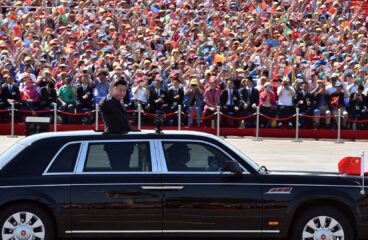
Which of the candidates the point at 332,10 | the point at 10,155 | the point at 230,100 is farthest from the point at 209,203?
the point at 332,10

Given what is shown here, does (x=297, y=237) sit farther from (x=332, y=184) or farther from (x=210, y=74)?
(x=210, y=74)

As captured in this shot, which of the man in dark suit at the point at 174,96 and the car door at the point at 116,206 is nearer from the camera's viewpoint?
the car door at the point at 116,206

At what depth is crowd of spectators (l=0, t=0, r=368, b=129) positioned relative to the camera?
26.3 meters

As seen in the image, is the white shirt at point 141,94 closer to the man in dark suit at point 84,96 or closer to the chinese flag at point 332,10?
the man in dark suit at point 84,96

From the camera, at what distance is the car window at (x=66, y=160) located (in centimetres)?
1084

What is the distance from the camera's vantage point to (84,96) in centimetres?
2609

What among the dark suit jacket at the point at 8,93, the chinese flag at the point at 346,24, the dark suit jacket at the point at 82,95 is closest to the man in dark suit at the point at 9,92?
the dark suit jacket at the point at 8,93

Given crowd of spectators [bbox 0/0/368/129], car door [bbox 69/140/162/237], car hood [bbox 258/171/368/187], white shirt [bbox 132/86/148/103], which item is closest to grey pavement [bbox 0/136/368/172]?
crowd of spectators [bbox 0/0/368/129]

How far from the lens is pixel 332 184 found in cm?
1097

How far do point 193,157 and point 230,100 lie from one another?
15.5 m

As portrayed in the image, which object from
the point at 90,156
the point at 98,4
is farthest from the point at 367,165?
the point at 98,4

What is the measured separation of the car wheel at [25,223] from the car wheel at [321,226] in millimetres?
2732

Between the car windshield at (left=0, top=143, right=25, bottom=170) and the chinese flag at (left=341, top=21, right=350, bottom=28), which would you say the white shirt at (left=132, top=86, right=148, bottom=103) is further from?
the car windshield at (left=0, top=143, right=25, bottom=170)

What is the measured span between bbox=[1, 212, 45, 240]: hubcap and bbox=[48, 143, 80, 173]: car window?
1.84ft
